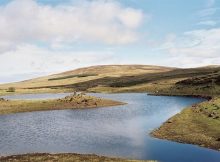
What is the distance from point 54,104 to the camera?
407ft

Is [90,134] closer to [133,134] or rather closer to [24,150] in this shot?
[133,134]

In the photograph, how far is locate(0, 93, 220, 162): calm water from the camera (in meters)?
53.1

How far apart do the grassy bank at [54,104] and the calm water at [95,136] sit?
10990mm

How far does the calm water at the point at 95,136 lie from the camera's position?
174ft

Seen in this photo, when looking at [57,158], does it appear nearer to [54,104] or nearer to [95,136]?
[95,136]

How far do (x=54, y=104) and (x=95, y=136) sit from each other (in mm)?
59260

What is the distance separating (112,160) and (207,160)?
1188 cm

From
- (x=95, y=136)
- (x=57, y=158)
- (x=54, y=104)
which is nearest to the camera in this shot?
(x=57, y=158)

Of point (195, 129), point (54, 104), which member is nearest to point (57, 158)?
point (195, 129)

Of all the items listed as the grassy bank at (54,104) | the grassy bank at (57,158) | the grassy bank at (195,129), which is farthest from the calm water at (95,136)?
the grassy bank at (54,104)

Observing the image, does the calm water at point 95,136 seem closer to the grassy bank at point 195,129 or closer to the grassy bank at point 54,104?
the grassy bank at point 195,129

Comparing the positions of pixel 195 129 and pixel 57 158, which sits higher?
pixel 195 129

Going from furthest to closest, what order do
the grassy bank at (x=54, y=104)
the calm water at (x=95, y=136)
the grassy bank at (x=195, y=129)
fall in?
the grassy bank at (x=54, y=104), the grassy bank at (x=195, y=129), the calm water at (x=95, y=136)

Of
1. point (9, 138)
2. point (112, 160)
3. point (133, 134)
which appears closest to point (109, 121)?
point (133, 134)
